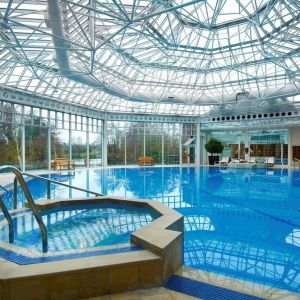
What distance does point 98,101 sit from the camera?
23.9 metres

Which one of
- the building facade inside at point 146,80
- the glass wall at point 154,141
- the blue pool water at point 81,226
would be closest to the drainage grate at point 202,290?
the blue pool water at point 81,226

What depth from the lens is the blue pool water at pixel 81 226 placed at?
4426mm

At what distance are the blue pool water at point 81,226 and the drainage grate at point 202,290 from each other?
4.68ft

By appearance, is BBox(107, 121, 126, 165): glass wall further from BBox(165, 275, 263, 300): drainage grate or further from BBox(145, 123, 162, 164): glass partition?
BBox(165, 275, 263, 300): drainage grate

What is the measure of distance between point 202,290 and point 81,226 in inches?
123

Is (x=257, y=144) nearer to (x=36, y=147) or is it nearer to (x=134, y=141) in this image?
(x=134, y=141)

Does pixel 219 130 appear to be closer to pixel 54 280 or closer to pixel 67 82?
pixel 67 82

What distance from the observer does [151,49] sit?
53.7 ft

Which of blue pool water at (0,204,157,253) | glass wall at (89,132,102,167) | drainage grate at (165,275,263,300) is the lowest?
drainage grate at (165,275,263,300)

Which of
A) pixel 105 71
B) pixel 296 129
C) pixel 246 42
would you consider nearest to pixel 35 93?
pixel 105 71

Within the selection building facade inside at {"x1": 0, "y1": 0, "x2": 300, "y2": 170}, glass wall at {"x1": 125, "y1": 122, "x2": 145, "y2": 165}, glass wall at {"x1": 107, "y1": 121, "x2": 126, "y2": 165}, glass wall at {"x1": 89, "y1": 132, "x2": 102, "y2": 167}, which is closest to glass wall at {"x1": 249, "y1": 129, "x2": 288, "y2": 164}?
building facade inside at {"x1": 0, "y1": 0, "x2": 300, "y2": 170}

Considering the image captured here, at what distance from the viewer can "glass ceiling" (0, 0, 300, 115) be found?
33.1ft

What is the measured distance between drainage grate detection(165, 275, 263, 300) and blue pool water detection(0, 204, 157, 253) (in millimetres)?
1426

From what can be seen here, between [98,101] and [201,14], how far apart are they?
12.5 metres
